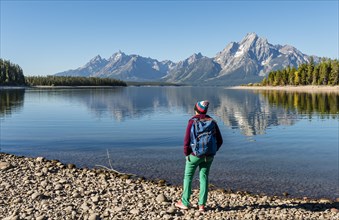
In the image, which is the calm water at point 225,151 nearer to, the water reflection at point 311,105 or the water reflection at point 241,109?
the water reflection at point 241,109

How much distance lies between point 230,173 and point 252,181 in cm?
183

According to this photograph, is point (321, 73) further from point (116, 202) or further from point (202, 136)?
point (116, 202)

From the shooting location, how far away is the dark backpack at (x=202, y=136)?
11.9 metres

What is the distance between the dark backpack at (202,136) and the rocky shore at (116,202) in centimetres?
241

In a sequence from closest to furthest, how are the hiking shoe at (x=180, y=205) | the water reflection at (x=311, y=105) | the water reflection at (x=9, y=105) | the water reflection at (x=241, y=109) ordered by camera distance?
the hiking shoe at (x=180, y=205) < the water reflection at (x=241, y=109) < the water reflection at (x=311, y=105) < the water reflection at (x=9, y=105)

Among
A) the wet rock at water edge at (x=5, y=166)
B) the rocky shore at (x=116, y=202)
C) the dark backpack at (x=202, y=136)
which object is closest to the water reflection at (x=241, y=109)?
the rocky shore at (x=116, y=202)

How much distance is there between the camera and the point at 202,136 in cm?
1195

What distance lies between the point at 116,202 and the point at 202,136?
456 centimetres

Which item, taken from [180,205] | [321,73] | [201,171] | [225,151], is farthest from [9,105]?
[321,73]

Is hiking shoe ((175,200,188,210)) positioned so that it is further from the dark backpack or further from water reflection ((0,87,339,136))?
water reflection ((0,87,339,136))

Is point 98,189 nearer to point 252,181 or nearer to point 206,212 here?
point 206,212

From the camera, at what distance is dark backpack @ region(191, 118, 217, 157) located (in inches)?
469

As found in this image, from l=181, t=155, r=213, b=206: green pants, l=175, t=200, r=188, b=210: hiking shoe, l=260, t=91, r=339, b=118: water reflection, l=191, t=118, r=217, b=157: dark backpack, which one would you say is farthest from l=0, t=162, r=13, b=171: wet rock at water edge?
l=260, t=91, r=339, b=118: water reflection

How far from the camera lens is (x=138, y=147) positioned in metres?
28.4
